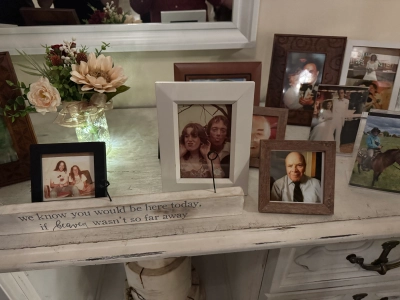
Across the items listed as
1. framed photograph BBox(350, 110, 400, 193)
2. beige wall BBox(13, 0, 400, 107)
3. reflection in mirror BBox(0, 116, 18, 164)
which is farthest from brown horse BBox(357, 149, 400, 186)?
reflection in mirror BBox(0, 116, 18, 164)

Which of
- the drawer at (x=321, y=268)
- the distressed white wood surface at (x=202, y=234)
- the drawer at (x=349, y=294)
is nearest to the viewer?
the distressed white wood surface at (x=202, y=234)

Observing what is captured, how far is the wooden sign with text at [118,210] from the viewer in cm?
60

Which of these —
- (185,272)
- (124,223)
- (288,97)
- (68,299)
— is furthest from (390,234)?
(68,299)

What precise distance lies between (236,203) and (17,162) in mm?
523

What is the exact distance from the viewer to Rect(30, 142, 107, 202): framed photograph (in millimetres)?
606

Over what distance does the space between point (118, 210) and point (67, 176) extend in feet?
0.41

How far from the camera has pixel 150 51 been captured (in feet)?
3.17

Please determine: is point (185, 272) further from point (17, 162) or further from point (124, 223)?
point (17, 162)

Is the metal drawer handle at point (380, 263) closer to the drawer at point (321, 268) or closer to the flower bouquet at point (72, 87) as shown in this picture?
the drawer at point (321, 268)

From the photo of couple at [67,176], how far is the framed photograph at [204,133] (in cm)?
16

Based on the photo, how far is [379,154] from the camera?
0.67 m

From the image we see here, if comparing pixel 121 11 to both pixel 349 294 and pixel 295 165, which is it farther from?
pixel 349 294

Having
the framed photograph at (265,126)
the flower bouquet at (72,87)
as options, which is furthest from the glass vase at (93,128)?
the framed photograph at (265,126)

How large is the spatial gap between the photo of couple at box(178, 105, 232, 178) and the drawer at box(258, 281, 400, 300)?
426mm
